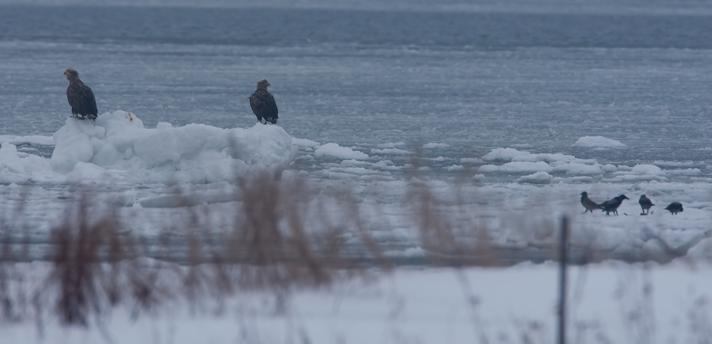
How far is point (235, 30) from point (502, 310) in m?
54.3

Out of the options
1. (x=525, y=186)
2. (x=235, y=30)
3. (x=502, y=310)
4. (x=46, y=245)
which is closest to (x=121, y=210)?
(x=46, y=245)

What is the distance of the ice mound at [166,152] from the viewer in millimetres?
11922

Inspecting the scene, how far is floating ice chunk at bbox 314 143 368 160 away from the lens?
533 inches

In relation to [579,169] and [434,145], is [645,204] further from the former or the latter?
[434,145]

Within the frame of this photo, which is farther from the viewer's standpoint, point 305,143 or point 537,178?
point 305,143

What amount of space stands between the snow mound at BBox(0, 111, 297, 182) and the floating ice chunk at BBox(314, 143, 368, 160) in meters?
1.02

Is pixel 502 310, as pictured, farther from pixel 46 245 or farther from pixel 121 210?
pixel 121 210

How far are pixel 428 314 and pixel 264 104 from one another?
350 inches

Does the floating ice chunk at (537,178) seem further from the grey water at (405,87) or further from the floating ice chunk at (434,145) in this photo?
the floating ice chunk at (434,145)

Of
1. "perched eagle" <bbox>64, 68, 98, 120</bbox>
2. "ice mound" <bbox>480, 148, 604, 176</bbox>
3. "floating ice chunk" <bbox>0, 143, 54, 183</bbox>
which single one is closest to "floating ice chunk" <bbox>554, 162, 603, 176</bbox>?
"ice mound" <bbox>480, 148, 604, 176</bbox>

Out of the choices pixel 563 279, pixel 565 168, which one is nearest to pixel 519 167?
pixel 565 168

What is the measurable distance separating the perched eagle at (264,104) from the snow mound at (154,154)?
156cm

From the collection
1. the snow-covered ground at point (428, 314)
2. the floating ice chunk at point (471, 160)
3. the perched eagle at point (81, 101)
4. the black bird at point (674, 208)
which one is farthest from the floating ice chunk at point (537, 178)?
the snow-covered ground at point (428, 314)

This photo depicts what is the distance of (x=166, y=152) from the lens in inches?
476
